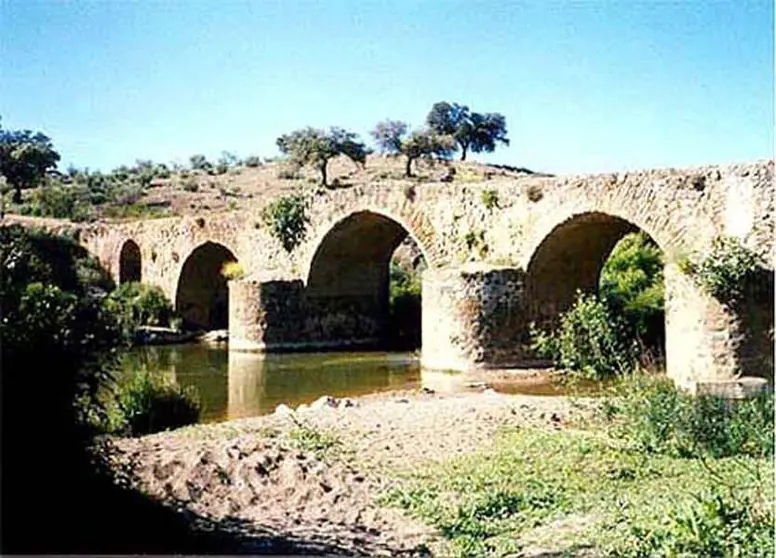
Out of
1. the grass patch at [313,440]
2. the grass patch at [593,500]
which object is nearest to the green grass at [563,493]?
Result: the grass patch at [593,500]

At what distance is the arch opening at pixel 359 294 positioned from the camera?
74.5 feet

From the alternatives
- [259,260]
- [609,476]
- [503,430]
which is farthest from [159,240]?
[609,476]

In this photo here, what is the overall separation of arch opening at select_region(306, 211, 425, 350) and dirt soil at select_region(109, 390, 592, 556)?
12.8m

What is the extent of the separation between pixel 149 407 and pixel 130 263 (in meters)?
22.4

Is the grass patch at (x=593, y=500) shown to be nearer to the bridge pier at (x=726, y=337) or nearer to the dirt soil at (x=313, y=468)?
the dirt soil at (x=313, y=468)

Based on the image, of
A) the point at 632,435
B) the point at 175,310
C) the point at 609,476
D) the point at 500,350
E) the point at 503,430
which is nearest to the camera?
the point at 609,476

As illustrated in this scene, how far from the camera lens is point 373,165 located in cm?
5181

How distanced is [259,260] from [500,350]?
30.5ft

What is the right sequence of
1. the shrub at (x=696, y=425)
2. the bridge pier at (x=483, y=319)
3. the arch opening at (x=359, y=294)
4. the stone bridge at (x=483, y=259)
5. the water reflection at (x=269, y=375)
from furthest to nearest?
the arch opening at (x=359, y=294) < the bridge pier at (x=483, y=319) < the water reflection at (x=269, y=375) < the stone bridge at (x=483, y=259) < the shrub at (x=696, y=425)

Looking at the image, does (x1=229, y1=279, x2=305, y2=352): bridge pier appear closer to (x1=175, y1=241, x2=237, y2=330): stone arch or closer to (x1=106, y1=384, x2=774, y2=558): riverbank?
(x1=175, y1=241, x2=237, y2=330): stone arch

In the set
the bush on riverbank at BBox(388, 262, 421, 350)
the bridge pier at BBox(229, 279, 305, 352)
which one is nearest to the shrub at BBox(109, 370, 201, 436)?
the bridge pier at BBox(229, 279, 305, 352)

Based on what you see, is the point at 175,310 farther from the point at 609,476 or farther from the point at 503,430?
the point at 609,476

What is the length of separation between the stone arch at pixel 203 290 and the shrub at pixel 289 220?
4.73 metres

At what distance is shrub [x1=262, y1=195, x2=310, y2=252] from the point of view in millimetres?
22859
